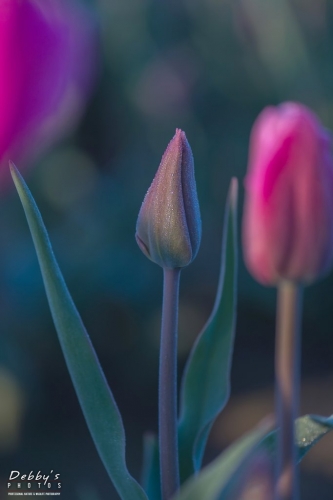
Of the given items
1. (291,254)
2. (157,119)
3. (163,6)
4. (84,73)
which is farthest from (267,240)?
(163,6)

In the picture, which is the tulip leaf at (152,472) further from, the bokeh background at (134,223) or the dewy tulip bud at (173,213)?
the bokeh background at (134,223)

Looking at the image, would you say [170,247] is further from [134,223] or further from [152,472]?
[134,223]

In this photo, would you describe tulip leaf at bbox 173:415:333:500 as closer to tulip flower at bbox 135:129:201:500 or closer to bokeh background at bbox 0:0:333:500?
tulip flower at bbox 135:129:201:500

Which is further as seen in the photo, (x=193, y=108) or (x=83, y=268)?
(x=193, y=108)

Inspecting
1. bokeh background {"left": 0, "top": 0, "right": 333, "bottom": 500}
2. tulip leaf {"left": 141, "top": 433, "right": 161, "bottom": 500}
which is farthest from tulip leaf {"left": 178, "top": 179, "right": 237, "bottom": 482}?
bokeh background {"left": 0, "top": 0, "right": 333, "bottom": 500}

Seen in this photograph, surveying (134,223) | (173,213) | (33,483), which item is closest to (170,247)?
(173,213)

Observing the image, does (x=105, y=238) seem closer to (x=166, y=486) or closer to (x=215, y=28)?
(x=215, y=28)
